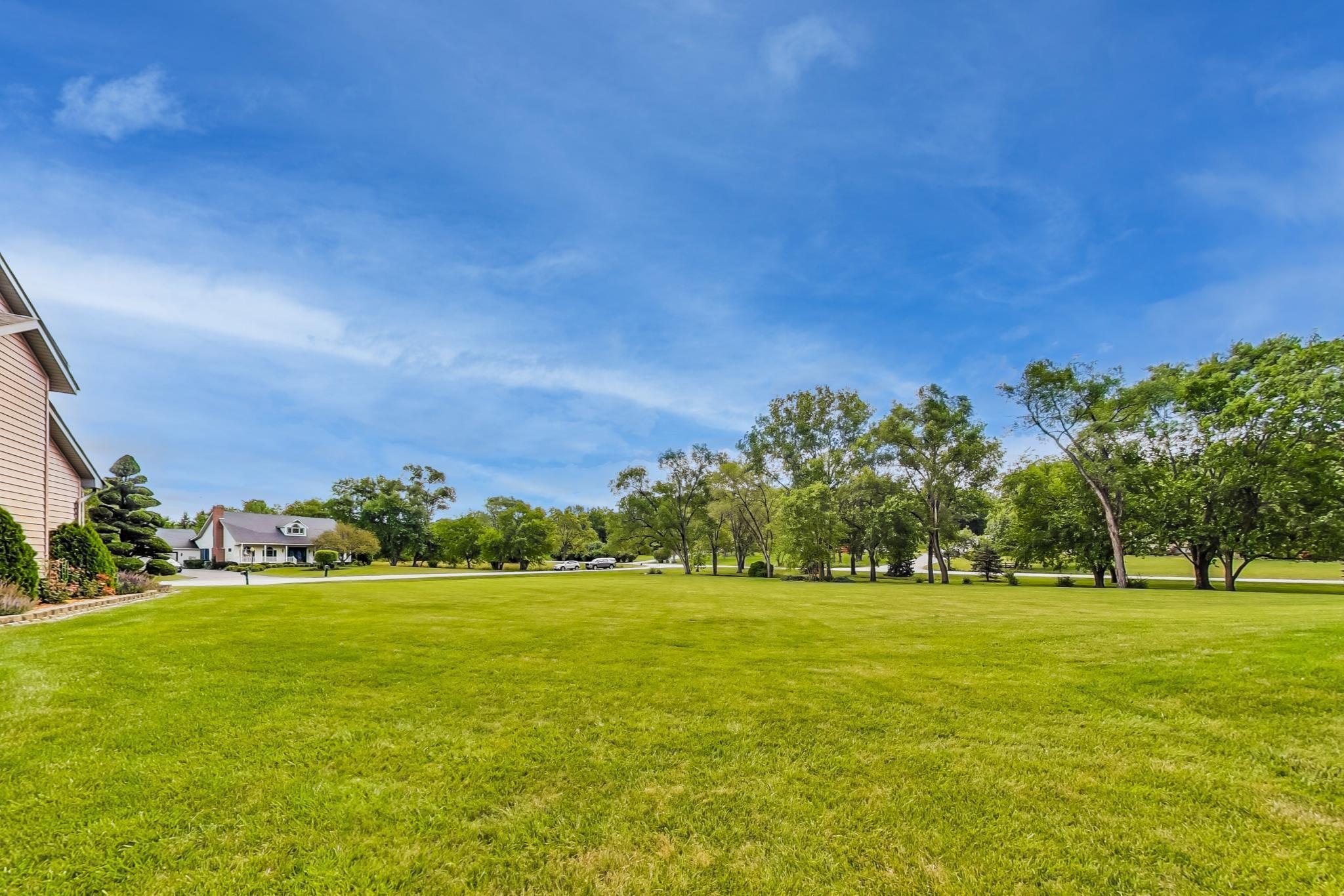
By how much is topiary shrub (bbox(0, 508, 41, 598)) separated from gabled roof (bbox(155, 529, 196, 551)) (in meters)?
58.1

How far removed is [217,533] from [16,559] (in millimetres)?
54683

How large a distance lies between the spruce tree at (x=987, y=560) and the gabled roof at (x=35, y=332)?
4581cm

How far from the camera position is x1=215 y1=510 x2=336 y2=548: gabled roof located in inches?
2077

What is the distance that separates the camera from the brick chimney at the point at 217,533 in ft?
175

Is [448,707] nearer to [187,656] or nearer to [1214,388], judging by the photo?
[187,656]

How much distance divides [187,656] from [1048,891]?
1008 cm

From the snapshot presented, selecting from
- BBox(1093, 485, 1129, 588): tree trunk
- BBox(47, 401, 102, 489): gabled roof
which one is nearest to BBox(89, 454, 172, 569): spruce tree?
BBox(47, 401, 102, 489): gabled roof

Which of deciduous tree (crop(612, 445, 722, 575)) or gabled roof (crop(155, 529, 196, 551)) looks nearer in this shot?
deciduous tree (crop(612, 445, 722, 575))

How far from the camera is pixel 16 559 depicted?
1136 centimetres

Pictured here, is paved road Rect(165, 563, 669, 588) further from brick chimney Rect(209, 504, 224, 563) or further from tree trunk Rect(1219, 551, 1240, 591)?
tree trunk Rect(1219, 551, 1240, 591)

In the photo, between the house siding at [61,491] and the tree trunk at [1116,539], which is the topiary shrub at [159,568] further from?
the tree trunk at [1116,539]

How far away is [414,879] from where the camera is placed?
2924mm

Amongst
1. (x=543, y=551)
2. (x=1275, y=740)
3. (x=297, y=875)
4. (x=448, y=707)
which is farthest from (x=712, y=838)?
(x=543, y=551)

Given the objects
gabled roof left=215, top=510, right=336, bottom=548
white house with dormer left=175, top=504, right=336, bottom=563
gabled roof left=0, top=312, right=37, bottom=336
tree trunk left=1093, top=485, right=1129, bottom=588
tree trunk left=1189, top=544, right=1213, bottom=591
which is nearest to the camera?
gabled roof left=0, top=312, right=37, bottom=336
